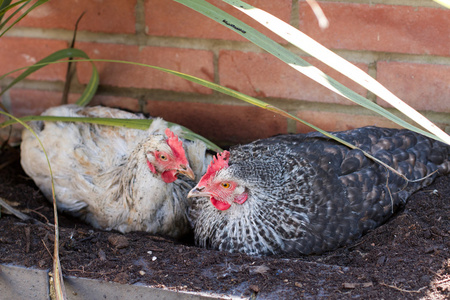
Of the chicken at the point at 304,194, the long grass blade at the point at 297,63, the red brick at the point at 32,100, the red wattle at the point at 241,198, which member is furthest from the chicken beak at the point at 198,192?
the red brick at the point at 32,100

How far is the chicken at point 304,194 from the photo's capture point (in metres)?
1.72

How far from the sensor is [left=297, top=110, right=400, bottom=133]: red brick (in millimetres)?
2176

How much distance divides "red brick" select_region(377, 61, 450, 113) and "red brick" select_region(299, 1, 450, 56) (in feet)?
0.21

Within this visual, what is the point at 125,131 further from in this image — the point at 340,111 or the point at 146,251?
the point at 340,111

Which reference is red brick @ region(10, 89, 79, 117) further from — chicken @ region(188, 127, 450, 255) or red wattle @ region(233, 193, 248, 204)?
red wattle @ region(233, 193, 248, 204)

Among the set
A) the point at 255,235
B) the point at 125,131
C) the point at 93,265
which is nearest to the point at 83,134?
the point at 125,131

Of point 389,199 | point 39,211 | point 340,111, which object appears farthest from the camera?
point 340,111

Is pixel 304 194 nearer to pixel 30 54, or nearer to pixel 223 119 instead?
pixel 223 119

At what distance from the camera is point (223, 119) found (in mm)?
2334

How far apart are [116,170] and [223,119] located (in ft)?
1.82

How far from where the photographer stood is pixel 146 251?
165 cm

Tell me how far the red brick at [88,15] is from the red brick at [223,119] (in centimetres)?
38

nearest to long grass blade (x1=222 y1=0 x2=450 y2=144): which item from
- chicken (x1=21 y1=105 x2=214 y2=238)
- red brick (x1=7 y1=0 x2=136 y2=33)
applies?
chicken (x1=21 y1=105 x2=214 y2=238)

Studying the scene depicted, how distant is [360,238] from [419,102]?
672 millimetres
